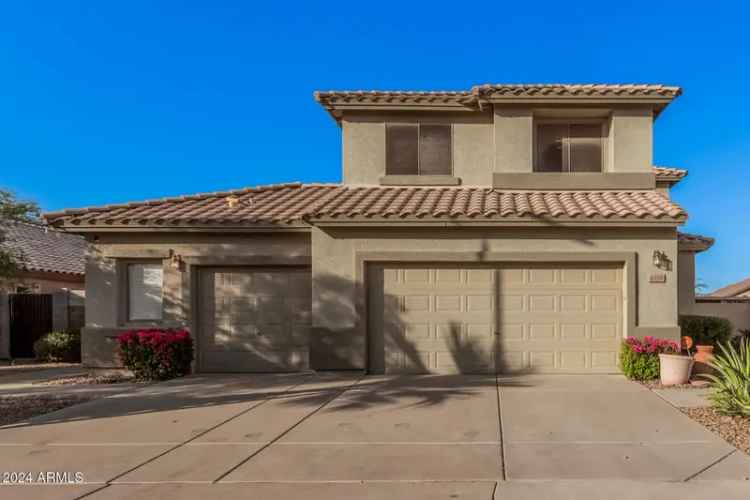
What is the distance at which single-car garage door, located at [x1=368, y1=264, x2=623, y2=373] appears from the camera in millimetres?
11820

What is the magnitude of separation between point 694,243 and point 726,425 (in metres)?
8.42

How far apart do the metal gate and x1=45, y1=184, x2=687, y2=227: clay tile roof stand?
16.8 ft

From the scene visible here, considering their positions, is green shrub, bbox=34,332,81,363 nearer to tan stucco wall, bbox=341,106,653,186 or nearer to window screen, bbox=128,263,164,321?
window screen, bbox=128,263,164,321

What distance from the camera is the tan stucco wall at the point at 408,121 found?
14.7m

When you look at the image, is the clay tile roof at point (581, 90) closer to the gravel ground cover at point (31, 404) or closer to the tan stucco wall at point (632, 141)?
the tan stucco wall at point (632, 141)

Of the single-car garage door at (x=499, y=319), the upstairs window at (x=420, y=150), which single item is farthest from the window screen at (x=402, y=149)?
the single-car garage door at (x=499, y=319)

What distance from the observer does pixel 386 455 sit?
21.4 ft

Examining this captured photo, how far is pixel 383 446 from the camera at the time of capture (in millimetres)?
6871

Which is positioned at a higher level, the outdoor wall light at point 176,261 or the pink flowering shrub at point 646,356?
the outdoor wall light at point 176,261

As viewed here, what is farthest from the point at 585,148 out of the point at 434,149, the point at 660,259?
the point at 660,259

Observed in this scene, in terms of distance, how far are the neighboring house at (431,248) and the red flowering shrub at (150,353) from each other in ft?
3.18

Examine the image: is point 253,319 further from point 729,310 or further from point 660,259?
point 729,310

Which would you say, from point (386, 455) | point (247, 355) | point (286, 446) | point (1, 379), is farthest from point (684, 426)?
point (1, 379)

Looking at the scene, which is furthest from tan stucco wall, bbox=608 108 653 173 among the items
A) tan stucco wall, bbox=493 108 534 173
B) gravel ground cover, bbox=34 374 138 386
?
gravel ground cover, bbox=34 374 138 386
